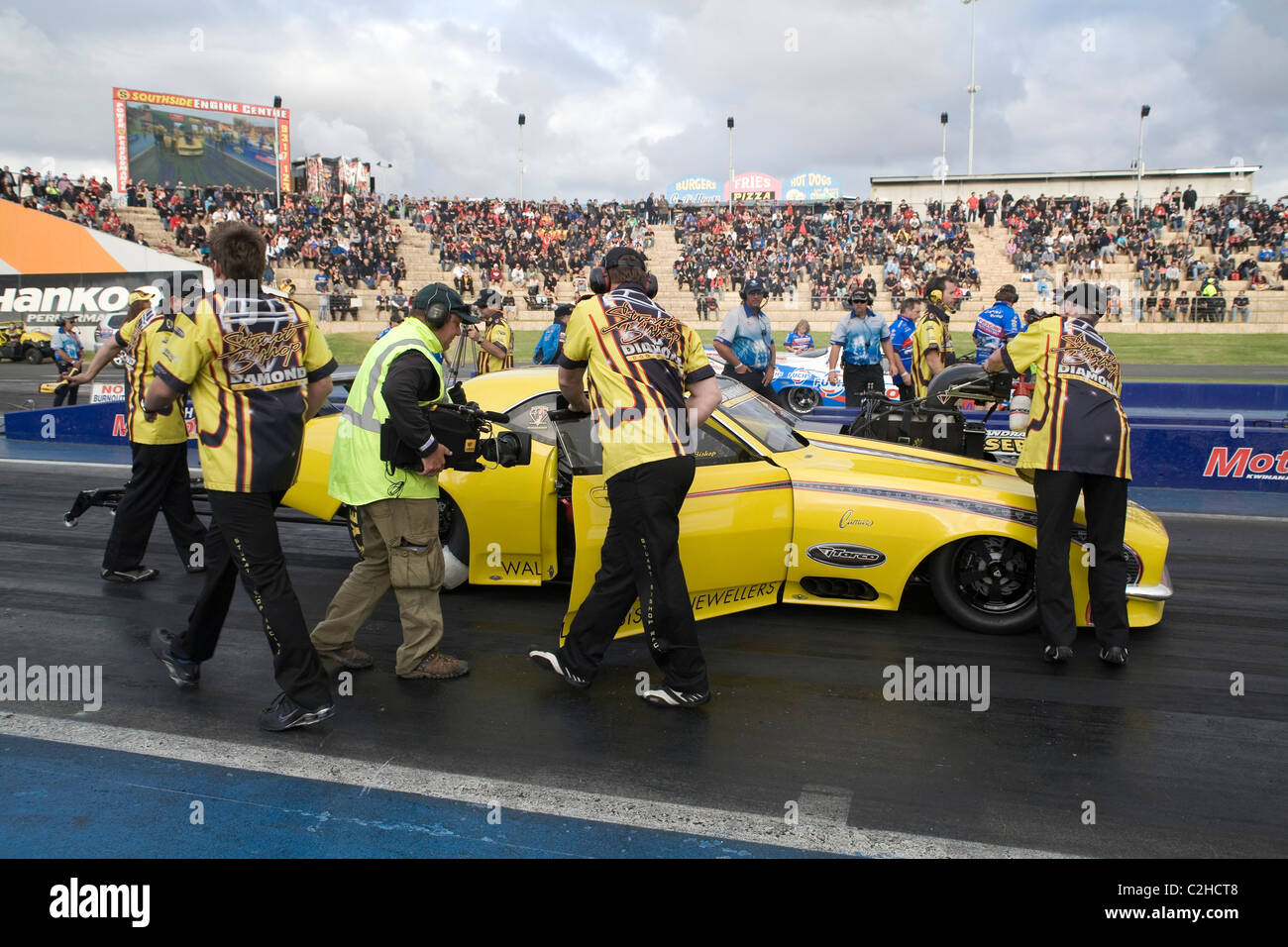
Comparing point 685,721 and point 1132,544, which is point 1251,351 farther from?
point 685,721

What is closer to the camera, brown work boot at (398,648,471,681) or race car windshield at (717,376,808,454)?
brown work boot at (398,648,471,681)

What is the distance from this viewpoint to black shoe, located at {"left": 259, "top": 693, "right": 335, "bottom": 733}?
3.85 metres

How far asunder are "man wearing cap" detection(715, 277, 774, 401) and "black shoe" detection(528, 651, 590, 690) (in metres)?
4.58

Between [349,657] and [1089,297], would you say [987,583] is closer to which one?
[1089,297]

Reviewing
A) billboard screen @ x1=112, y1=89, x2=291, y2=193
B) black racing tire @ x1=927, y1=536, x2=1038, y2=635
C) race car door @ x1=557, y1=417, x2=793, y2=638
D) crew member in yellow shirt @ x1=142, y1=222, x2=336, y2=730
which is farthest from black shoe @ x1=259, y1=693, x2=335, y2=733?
billboard screen @ x1=112, y1=89, x2=291, y2=193

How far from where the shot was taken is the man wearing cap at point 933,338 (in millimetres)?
8922

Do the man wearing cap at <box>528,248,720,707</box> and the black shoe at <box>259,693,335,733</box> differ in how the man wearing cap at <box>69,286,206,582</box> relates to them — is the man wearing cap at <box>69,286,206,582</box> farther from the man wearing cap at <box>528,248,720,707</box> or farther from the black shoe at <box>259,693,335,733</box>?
the man wearing cap at <box>528,248,720,707</box>

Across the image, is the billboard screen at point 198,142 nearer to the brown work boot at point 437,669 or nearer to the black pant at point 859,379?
the black pant at point 859,379

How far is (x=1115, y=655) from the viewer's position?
4414 mm

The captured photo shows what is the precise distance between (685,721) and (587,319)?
1685 mm

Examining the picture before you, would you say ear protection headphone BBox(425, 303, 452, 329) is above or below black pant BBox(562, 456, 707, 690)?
above

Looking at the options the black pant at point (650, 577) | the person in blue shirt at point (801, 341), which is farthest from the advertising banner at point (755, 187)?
the black pant at point (650, 577)

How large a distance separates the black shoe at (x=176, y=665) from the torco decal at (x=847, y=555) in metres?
2.88
